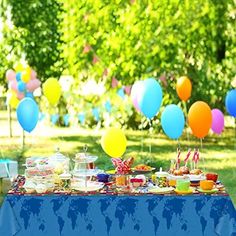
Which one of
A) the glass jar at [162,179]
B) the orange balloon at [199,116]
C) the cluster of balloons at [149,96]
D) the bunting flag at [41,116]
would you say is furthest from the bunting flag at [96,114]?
the glass jar at [162,179]

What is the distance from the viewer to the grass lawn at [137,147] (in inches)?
452

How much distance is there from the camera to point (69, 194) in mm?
5527

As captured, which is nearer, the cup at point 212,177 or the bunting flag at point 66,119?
the cup at point 212,177

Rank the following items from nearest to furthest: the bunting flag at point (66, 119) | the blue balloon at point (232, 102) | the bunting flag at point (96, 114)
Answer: the blue balloon at point (232, 102) < the bunting flag at point (96, 114) < the bunting flag at point (66, 119)

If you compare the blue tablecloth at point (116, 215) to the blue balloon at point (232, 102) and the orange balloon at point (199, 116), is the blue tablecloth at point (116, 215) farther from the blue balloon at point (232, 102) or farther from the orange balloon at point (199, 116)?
the blue balloon at point (232, 102)

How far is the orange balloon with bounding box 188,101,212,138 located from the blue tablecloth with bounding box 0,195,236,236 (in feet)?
5.41

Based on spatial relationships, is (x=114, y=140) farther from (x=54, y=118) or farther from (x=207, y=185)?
(x=54, y=118)

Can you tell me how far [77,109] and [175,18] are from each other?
3753mm

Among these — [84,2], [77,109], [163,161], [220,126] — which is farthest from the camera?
[77,109]

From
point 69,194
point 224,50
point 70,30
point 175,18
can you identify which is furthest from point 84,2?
point 69,194

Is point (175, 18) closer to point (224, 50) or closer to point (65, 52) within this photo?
point (224, 50)

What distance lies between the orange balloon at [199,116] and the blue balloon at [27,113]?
2.58 meters

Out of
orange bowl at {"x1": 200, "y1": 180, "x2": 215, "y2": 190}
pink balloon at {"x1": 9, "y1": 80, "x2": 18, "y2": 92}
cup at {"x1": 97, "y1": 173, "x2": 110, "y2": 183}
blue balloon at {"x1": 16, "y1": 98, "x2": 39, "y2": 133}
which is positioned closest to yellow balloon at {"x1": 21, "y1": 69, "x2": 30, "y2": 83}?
pink balloon at {"x1": 9, "y1": 80, "x2": 18, "y2": 92}

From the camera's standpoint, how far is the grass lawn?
11.5 m
